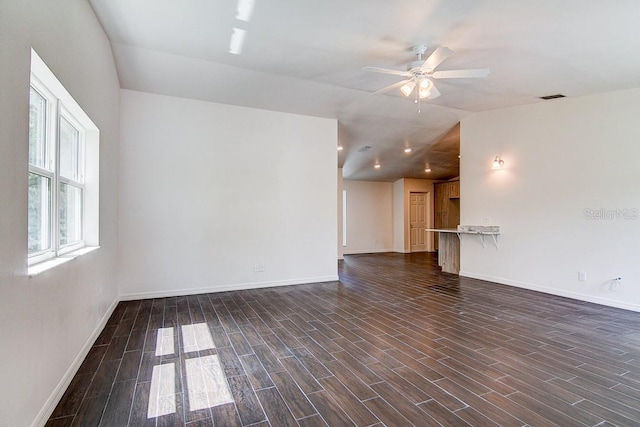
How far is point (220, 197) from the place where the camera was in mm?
4719

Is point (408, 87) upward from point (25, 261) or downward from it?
upward

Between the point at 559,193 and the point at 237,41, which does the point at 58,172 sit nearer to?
the point at 237,41

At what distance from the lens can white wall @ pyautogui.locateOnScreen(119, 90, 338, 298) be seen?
4.30m

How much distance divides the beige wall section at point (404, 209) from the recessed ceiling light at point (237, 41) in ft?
25.2

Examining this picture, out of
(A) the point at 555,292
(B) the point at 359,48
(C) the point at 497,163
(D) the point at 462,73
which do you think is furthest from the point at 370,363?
(C) the point at 497,163

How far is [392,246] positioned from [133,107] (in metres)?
8.43

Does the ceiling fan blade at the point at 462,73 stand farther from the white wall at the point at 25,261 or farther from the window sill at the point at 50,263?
the window sill at the point at 50,263

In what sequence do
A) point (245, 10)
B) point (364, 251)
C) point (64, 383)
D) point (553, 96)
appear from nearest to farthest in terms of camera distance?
1. point (64, 383)
2. point (245, 10)
3. point (553, 96)
4. point (364, 251)

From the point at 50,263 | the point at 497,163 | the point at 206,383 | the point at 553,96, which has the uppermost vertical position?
the point at 553,96

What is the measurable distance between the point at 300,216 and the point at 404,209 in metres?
5.82

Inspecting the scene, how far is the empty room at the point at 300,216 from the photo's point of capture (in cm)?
188

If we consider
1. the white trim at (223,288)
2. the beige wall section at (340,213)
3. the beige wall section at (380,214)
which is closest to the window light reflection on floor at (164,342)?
the white trim at (223,288)

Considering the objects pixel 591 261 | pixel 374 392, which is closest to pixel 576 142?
pixel 591 261

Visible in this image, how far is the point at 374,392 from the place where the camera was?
6.83 feet
